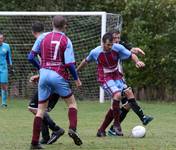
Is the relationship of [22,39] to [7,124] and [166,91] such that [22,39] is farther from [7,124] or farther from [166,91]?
[7,124]

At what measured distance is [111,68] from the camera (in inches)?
424

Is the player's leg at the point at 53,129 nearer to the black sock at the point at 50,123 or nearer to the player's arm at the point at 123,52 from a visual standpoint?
the black sock at the point at 50,123

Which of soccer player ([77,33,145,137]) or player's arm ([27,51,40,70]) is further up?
player's arm ([27,51,40,70])

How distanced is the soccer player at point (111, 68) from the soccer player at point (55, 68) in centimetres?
176

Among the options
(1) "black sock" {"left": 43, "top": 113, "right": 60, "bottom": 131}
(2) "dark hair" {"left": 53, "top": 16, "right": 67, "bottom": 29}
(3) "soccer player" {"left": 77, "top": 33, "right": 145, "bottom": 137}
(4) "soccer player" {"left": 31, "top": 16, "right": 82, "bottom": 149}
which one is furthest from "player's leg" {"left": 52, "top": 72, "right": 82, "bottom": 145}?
(3) "soccer player" {"left": 77, "top": 33, "right": 145, "bottom": 137}

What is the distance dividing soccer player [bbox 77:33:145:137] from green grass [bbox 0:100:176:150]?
16.6 inches

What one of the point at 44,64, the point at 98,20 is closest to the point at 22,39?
the point at 98,20

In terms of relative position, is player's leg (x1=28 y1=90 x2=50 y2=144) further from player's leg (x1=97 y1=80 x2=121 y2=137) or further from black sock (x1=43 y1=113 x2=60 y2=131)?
player's leg (x1=97 y1=80 x2=121 y2=137)

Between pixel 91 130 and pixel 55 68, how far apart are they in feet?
10.2

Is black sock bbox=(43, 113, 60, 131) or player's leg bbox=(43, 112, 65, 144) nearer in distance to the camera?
player's leg bbox=(43, 112, 65, 144)

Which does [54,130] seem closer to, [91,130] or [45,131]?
[45,131]

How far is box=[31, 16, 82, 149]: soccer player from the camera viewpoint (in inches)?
345

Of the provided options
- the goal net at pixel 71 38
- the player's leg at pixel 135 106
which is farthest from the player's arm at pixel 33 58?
the goal net at pixel 71 38

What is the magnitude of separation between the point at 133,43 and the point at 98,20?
1535mm
